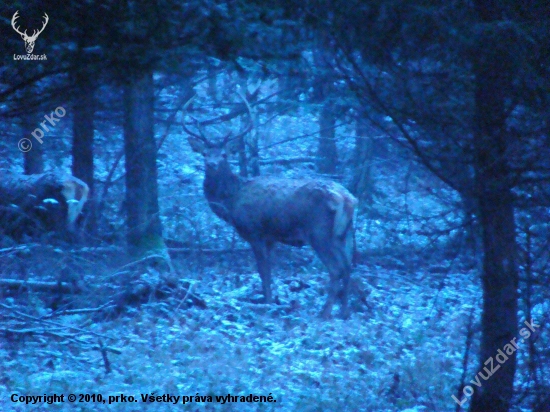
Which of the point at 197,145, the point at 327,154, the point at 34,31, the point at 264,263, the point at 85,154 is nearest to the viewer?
the point at 34,31

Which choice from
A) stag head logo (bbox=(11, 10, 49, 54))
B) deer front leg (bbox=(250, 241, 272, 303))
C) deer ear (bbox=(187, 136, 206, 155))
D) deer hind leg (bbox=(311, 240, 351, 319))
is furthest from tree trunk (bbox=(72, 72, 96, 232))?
stag head logo (bbox=(11, 10, 49, 54))

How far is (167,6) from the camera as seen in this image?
502 cm

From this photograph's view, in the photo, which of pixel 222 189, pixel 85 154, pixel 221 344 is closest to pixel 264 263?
pixel 222 189

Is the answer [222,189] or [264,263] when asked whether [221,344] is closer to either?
[264,263]

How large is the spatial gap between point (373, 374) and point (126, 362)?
2.58m

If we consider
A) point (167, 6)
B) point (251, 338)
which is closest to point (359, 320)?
point (251, 338)

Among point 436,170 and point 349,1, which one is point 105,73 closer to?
point 349,1

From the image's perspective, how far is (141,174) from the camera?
11258mm

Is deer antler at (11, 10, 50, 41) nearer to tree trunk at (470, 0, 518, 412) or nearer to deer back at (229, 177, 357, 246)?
tree trunk at (470, 0, 518, 412)

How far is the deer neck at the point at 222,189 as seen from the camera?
40.1ft

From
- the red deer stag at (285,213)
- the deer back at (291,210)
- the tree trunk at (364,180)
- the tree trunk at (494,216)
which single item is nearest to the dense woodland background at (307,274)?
the tree trunk at (494,216)

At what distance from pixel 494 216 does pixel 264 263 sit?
255 inches

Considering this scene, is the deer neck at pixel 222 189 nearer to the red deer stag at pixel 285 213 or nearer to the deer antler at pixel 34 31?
the red deer stag at pixel 285 213

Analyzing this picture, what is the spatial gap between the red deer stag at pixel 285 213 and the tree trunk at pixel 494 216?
5.12 metres
